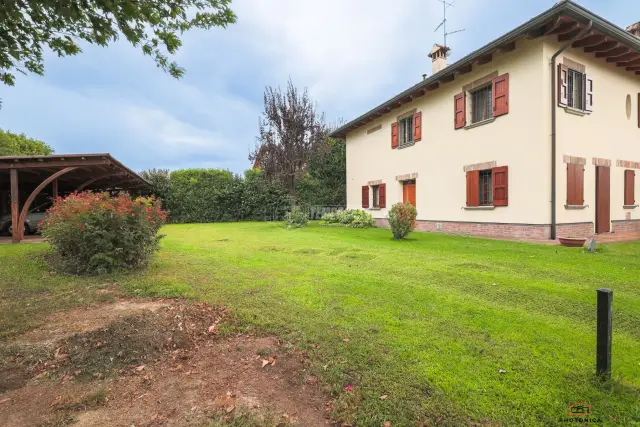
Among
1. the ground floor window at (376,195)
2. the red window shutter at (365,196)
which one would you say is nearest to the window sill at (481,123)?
the ground floor window at (376,195)

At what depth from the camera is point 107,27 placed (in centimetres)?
285

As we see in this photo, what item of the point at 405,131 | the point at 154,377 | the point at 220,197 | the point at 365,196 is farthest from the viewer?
the point at 220,197

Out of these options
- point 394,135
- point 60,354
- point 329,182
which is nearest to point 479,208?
point 394,135

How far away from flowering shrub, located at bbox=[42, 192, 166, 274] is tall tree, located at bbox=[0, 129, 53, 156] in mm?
20322

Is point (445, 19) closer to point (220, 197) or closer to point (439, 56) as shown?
point (439, 56)

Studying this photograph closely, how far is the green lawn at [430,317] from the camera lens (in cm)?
191

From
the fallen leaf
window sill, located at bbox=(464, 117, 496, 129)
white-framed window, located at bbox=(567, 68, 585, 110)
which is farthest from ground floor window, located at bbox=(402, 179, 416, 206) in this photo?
the fallen leaf

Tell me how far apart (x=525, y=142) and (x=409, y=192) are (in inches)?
214

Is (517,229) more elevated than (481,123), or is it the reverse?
(481,123)

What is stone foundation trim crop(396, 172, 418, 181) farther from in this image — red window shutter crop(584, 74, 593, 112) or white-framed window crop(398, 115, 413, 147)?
red window shutter crop(584, 74, 593, 112)

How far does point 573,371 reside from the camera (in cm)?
219

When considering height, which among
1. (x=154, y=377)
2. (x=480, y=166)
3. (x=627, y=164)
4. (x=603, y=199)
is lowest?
(x=154, y=377)

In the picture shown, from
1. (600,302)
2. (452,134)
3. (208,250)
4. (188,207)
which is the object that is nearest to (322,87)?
(452,134)

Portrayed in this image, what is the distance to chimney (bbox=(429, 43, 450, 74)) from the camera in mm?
15037
